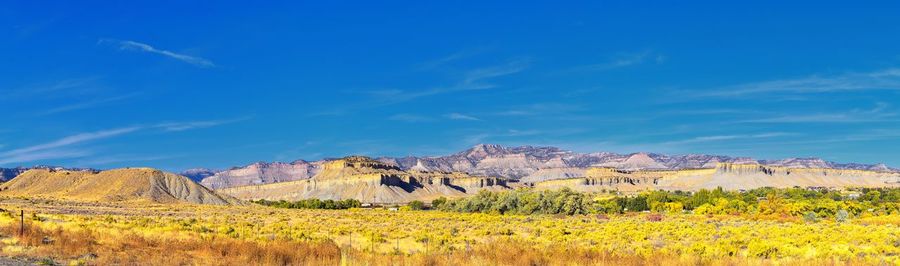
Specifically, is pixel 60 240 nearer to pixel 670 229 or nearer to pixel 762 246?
pixel 762 246

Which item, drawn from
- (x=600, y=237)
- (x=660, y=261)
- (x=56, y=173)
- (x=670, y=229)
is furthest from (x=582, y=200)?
(x=56, y=173)

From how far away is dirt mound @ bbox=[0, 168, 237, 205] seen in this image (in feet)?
366

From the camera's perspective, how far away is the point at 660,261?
1595 cm

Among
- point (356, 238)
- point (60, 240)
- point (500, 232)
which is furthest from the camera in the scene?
point (500, 232)

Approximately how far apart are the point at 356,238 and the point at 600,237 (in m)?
11.9

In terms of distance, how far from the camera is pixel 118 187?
11606 centimetres

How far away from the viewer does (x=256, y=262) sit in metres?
15.4

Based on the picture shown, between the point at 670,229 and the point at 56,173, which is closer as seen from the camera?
the point at 670,229

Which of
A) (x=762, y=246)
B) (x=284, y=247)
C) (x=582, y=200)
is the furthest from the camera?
(x=582, y=200)

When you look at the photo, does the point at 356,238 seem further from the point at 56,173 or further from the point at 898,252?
the point at 56,173

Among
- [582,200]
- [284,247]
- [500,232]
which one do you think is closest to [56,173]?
[582,200]

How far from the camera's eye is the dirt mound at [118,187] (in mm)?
111688

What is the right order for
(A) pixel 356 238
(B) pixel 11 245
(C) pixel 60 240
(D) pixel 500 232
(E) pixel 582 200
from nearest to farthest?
(B) pixel 11 245 → (C) pixel 60 240 → (A) pixel 356 238 → (D) pixel 500 232 → (E) pixel 582 200

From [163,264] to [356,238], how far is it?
17.1 metres
